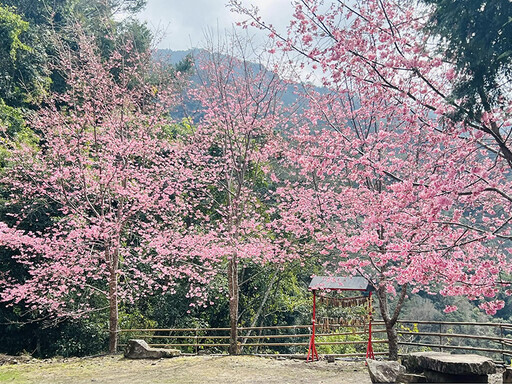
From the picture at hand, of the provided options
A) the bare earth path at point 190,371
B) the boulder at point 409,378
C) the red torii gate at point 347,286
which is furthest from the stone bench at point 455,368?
the red torii gate at point 347,286

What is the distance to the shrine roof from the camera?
8484 mm

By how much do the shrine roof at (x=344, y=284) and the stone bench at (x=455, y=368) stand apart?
7.50 feet

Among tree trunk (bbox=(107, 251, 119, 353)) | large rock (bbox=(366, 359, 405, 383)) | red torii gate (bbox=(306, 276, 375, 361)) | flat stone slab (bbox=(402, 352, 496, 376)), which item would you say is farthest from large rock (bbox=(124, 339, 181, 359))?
flat stone slab (bbox=(402, 352, 496, 376))

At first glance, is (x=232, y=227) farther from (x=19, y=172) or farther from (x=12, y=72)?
(x=12, y=72)

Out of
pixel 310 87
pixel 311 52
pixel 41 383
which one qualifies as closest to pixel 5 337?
pixel 41 383

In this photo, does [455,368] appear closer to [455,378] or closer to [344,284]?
[455,378]

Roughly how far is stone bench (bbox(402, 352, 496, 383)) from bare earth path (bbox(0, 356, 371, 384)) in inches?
42.1

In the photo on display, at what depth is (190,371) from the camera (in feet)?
25.8

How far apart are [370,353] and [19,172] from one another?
35.8 feet

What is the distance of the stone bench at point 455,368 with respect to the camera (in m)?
5.75

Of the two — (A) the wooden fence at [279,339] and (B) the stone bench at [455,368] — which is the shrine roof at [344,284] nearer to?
(A) the wooden fence at [279,339]

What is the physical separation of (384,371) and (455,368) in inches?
37.8

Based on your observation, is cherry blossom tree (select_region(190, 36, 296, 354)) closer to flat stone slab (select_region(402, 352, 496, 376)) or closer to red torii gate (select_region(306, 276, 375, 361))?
red torii gate (select_region(306, 276, 375, 361))

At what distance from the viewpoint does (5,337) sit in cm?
1199
